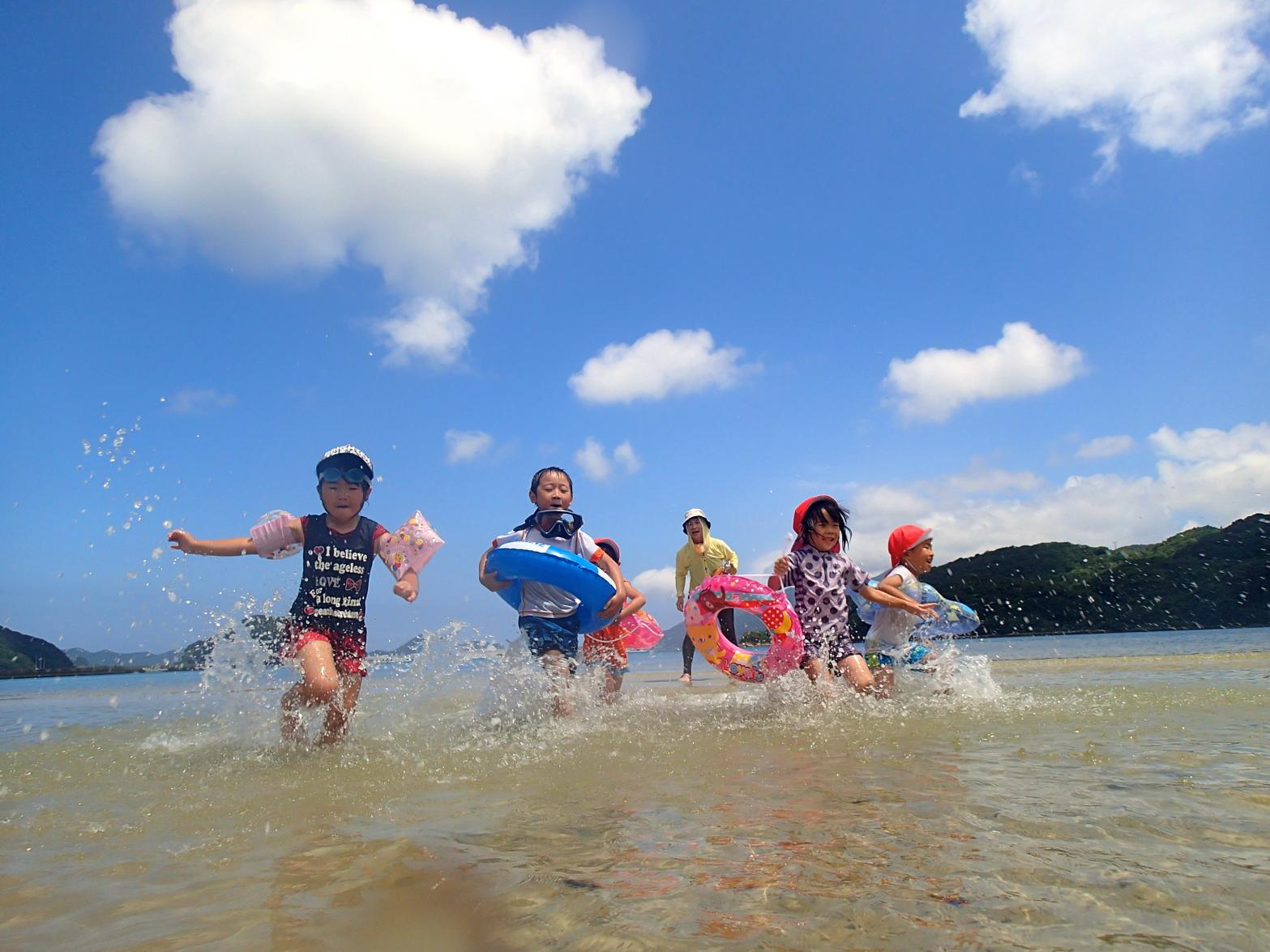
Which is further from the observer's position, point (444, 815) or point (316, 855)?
point (444, 815)

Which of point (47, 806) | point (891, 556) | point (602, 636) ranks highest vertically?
point (891, 556)

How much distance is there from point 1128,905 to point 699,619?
183 inches

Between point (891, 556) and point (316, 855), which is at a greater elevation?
point (891, 556)

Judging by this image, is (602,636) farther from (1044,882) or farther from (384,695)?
(1044,882)

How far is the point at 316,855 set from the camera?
2.13 m

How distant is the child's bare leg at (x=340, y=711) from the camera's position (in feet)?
14.8

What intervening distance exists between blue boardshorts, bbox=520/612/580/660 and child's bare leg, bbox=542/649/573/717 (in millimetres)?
61

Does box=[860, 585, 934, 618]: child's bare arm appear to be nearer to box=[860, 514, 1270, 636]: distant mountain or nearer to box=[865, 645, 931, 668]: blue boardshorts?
box=[865, 645, 931, 668]: blue boardshorts

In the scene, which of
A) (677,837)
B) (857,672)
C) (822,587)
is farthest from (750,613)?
(677,837)

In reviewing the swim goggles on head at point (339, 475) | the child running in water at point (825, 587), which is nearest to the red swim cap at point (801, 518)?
the child running in water at point (825, 587)

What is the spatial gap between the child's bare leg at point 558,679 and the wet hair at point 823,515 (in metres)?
2.22

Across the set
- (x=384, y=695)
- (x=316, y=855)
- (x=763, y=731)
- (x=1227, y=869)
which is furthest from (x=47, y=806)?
(x=384, y=695)

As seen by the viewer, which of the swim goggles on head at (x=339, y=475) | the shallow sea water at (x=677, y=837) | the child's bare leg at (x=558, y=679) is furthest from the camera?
the child's bare leg at (x=558, y=679)

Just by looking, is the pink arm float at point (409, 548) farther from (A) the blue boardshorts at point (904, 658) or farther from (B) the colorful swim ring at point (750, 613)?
(A) the blue boardshorts at point (904, 658)
